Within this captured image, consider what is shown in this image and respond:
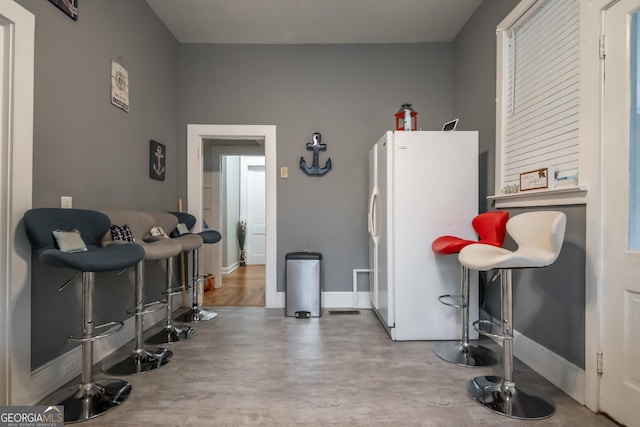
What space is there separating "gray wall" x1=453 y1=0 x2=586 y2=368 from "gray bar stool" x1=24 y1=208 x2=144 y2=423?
2437 millimetres

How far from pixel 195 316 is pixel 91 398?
138 cm

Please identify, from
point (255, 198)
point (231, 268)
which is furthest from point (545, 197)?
point (255, 198)

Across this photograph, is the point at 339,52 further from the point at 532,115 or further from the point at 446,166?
the point at 532,115

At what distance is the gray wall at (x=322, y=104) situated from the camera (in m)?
3.44

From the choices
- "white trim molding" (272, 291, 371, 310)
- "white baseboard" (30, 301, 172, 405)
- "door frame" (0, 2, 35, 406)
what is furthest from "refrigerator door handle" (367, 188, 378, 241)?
"door frame" (0, 2, 35, 406)

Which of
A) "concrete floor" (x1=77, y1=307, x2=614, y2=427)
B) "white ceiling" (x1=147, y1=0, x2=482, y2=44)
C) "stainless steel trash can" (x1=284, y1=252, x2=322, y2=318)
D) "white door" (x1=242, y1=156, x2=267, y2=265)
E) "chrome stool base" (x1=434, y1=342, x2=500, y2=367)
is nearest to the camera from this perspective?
"concrete floor" (x1=77, y1=307, x2=614, y2=427)

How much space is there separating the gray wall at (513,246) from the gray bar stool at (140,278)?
8.05 feet

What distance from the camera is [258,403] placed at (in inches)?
65.6

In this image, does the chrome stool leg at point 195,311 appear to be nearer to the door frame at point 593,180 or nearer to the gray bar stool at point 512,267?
the gray bar stool at point 512,267

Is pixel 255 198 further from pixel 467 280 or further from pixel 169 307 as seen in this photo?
pixel 467 280

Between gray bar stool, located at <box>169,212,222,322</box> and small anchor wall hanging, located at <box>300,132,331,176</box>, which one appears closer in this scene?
gray bar stool, located at <box>169,212,222,322</box>

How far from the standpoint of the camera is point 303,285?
3.15 metres

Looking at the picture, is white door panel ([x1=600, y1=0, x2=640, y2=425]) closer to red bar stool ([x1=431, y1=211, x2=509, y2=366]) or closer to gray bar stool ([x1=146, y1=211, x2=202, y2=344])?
red bar stool ([x1=431, y1=211, x2=509, y2=366])

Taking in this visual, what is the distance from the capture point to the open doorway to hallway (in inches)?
170
